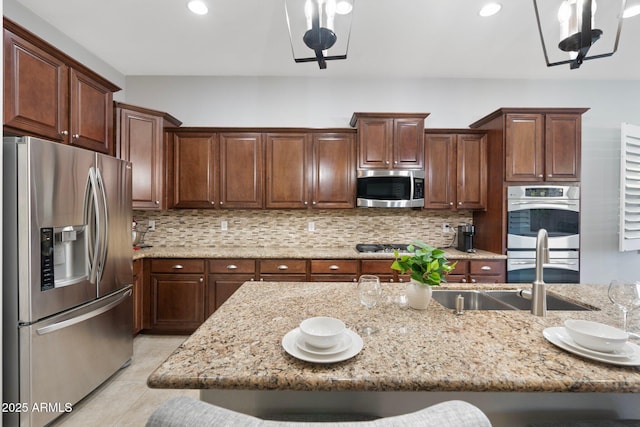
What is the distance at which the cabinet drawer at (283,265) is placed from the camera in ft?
9.54

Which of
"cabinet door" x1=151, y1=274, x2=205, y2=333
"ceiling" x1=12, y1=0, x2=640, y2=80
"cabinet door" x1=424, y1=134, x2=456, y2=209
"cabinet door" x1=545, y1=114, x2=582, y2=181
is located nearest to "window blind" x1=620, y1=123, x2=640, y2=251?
"cabinet door" x1=545, y1=114, x2=582, y2=181

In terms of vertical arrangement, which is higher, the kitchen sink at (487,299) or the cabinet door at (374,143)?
the cabinet door at (374,143)

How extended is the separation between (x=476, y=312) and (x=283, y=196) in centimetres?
233

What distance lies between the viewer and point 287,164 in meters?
3.20

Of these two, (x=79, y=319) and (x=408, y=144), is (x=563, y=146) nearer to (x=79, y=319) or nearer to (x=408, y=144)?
(x=408, y=144)

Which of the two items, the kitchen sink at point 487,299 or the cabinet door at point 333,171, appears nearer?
the kitchen sink at point 487,299

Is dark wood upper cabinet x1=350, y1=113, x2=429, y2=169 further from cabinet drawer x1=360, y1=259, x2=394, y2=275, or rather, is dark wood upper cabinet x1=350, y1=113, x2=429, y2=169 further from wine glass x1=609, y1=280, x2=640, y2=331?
wine glass x1=609, y1=280, x2=640, y2=331

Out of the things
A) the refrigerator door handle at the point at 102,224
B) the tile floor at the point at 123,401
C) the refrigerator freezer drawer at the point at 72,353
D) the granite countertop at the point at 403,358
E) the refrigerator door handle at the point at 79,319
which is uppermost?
the refrigerator door handle at the point at 102,224

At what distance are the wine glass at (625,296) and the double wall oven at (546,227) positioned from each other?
184cm

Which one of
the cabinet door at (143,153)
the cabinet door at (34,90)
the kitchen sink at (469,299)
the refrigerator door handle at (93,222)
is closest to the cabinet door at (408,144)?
the kitchen sink at (469,299)

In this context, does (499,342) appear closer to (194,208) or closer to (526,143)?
(526,143)

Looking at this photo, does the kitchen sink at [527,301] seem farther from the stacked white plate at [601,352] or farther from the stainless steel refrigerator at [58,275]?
the stainless steel refrigerator at [58,275]

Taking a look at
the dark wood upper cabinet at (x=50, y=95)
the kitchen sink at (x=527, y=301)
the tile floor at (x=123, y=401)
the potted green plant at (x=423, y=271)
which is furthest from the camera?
the tile floor at (x=123, y=401)

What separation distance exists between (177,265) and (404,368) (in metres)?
2.70
